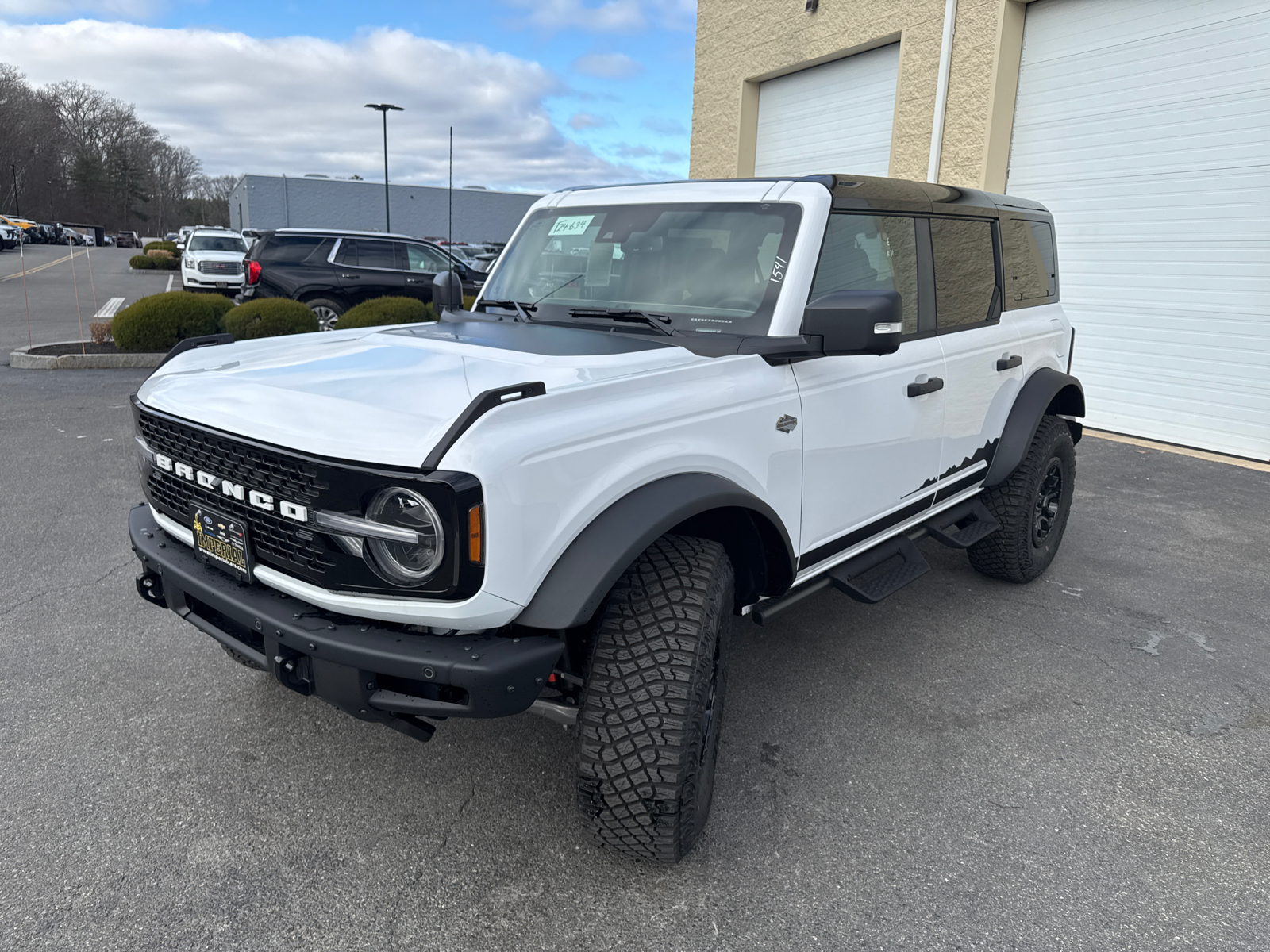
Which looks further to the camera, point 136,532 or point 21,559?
point 21,559

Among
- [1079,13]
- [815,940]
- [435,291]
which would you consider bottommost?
Answer: [815,940]

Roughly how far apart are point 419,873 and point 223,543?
1042 mm

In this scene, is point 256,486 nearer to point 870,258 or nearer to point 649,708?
point 649,708

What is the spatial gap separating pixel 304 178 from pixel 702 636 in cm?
6151

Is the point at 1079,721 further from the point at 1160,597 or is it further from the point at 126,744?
the point at 126,744

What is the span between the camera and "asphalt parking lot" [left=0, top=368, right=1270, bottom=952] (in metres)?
2.31

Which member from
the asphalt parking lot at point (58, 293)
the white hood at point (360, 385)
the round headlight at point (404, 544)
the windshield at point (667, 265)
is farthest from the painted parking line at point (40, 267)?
the round headlight at point (404, 544)

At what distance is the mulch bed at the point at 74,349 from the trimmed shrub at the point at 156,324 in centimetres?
14

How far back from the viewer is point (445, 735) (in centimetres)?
318

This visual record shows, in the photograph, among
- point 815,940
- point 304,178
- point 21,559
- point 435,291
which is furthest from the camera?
point 304,178

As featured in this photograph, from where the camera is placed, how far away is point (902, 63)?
1061cm

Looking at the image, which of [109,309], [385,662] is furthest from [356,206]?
[385,662]

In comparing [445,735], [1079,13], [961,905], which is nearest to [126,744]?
[445,735]

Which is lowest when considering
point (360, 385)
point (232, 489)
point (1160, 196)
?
point (232, 489)
